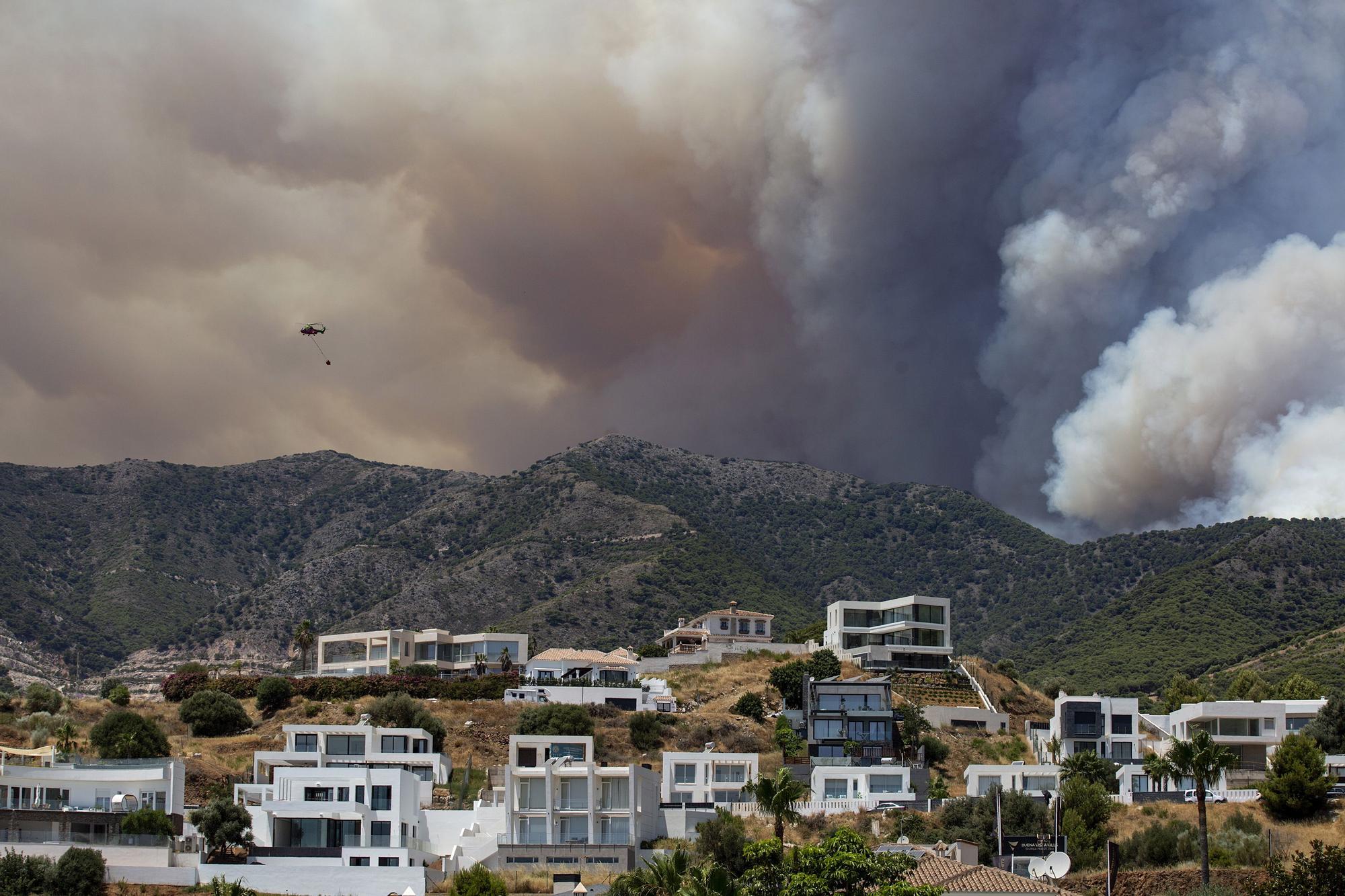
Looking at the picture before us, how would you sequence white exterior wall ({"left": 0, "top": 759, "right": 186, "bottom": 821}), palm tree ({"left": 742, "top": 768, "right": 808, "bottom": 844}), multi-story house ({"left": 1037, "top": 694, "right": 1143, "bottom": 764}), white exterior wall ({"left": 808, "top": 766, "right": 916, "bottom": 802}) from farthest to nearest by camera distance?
1. multi-story house ({"left": 1037, "top": 694, "right": 1143, "bottom": 764})
2. white exterior wall ({"left": 808, "top": 766, "right": 916, "bottom": 802})
3. white exterior wall ({"left": 0, "top": 759, "right": 186, "bottom": 821})
4. palm tree ({"left": 742, "top": 768, "right": 808, "bottom": 844})

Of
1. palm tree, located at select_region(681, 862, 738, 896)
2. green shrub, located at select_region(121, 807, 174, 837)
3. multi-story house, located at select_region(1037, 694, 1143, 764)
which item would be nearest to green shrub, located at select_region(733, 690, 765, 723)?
multi-story house, located at select_region(1037, 694, 1143, 764)

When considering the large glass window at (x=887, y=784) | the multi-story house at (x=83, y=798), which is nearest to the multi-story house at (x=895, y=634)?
the large glass window at (x=887, y=784)

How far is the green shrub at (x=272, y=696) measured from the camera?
116750 mm

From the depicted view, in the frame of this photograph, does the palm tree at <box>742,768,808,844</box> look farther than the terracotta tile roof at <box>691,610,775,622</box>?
No

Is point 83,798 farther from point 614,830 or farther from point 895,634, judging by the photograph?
point 895,634

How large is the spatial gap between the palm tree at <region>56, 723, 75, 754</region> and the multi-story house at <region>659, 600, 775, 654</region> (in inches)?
2061

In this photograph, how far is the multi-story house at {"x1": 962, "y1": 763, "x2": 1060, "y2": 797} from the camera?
314ft

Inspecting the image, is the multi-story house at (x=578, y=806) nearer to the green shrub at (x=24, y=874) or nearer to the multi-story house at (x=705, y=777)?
the multi-story house at (x=705, y=777)

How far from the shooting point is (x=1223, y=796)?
9150cm

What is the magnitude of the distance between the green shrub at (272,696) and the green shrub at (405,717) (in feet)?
33.0

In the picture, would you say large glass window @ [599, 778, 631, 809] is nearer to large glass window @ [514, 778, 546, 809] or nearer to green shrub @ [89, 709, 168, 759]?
large glass window @ [514, 778, 546, 809]

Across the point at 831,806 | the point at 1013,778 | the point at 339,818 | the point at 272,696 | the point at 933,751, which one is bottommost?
the point at 831,806

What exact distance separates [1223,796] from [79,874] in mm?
59179

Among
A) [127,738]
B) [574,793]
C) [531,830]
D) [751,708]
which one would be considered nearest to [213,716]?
[127,738]
